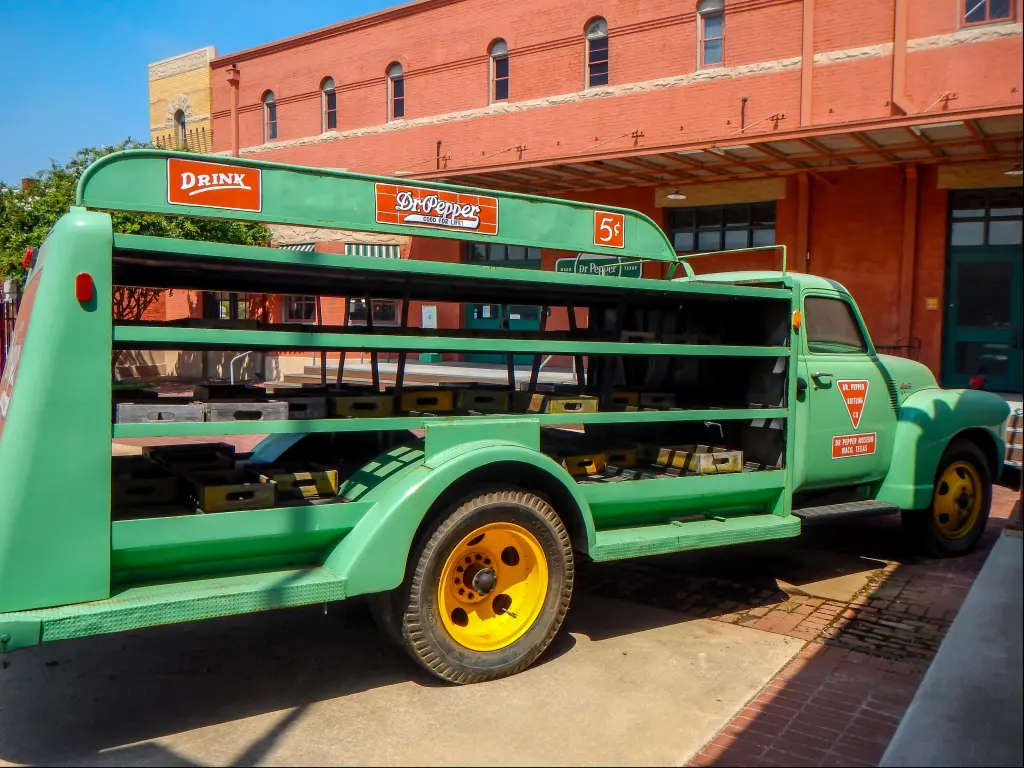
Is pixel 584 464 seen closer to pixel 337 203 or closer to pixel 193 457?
pixel 337 203

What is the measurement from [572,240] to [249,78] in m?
24.3

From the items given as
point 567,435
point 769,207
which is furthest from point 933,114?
point 567,435

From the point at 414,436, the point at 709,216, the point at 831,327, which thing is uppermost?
the point at 709,216

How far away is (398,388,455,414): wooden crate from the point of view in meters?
4.84

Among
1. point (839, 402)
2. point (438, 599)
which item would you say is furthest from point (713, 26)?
point (438, 599)

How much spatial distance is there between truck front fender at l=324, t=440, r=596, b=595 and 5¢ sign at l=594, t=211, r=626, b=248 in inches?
58.8

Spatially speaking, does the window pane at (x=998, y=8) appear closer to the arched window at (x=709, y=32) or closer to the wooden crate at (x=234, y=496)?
the arched window at (x=709, y=32)

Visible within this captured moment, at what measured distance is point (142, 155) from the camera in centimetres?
370

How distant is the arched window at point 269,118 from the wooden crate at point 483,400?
76.3 feet

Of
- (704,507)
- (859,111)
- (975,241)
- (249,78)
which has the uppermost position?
(249,78)

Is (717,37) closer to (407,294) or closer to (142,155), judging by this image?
(407,294)

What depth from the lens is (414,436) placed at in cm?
509

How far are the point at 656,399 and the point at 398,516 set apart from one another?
2578 millimetres

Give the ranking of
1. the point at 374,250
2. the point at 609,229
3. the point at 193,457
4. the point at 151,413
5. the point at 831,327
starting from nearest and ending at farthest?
the point at 151,413 < the point at 193,457 < the point at 609,229 < the point at 831,327 < the point at 374,250
